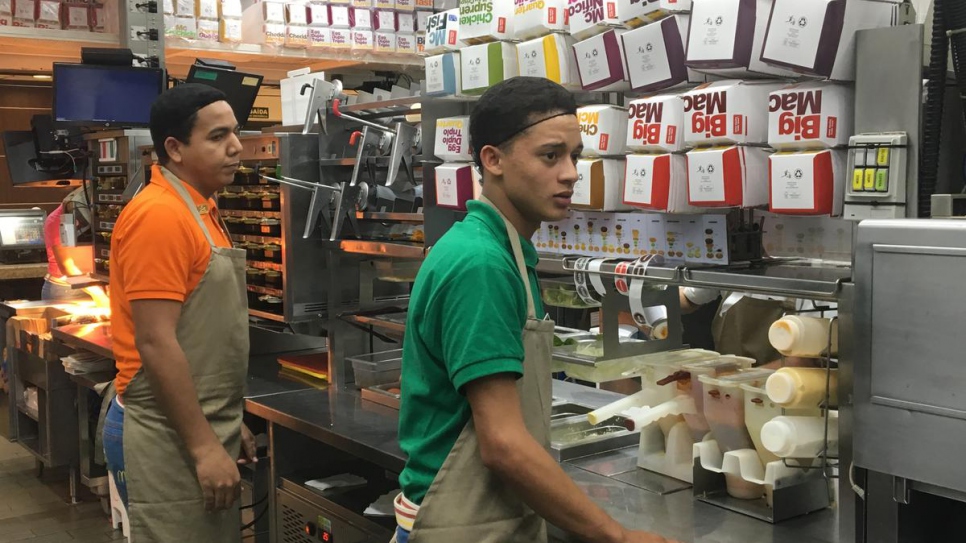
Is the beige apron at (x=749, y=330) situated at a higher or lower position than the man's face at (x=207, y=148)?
lower

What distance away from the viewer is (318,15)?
517 cm

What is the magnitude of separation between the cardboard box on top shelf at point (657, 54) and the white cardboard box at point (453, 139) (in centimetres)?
66

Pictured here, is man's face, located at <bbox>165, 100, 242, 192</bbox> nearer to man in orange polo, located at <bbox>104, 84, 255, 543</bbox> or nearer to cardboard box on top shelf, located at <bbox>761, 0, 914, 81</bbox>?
man in orange polo, located at <bbox>104, 84, 255, 543</bbox>

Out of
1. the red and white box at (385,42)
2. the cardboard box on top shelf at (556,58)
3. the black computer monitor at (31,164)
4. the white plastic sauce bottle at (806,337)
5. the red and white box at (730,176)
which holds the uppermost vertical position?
the red and white box at (385,42)

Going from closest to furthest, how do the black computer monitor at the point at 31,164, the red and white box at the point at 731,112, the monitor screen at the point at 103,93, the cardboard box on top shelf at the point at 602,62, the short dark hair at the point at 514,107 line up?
the short dark hair at the point at 514,107 < the red and white box at the point at 731,112 < the cardboard box on top shelf at the point at 602,62 < the monitor screen at the point at 103,93 < the black computer monitor at the point at 31,164

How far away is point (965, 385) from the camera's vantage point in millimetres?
1472

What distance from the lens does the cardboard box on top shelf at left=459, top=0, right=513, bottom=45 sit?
106 inches

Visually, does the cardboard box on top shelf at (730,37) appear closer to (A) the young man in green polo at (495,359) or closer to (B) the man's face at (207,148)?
(A) the young man in green polo at (495,359)

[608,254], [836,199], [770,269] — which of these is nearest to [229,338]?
[608,254]

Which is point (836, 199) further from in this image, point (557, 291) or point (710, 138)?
point (557, 291)

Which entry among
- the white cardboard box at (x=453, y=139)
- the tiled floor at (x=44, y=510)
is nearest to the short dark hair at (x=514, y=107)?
the white cardboard box at (x=453, y=139)

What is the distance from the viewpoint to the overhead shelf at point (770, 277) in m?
1.85

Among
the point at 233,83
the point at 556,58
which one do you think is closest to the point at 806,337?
the point at 556,58

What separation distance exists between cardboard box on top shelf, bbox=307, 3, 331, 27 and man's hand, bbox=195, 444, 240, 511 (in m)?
3.12
